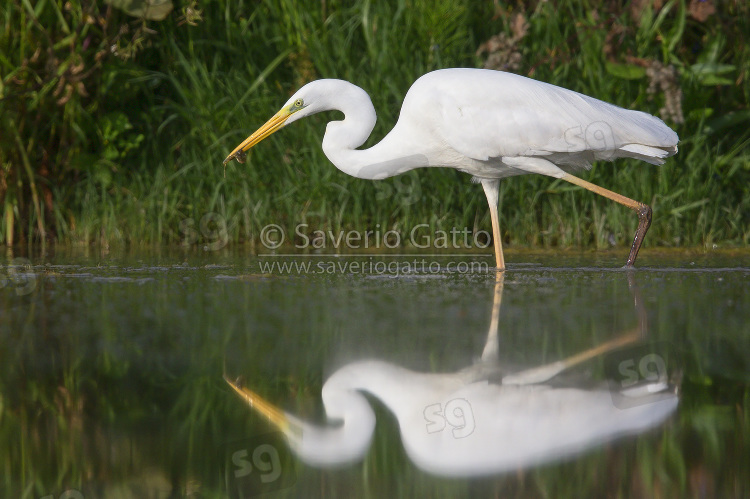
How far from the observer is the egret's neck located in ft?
17.1

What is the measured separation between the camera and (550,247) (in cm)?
620

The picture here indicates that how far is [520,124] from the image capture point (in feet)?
16.3

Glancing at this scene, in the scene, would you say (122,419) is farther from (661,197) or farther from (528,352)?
(661,197)

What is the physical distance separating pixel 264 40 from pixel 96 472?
547 cm

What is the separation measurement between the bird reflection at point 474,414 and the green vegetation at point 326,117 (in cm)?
364

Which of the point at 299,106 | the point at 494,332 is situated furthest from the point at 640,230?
the point at 494,332

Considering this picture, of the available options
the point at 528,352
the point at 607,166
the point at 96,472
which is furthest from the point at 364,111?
the point at 96,472
